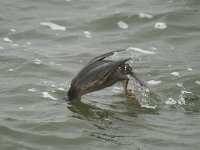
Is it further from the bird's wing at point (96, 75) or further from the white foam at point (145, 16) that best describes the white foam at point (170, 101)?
the white foam at point (145, 16)

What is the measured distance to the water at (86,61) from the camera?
617cm

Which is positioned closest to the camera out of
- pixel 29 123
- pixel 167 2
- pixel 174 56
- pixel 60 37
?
pixel 29 123

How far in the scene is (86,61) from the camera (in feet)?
29.8

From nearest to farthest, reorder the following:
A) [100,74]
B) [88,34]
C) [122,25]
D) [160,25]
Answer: [100,74] < [88,34] < [160,25] < [122,25]

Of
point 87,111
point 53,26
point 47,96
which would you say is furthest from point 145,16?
point 87,111

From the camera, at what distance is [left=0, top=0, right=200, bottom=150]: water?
20.2ft

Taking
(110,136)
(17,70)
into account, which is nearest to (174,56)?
(17,70)

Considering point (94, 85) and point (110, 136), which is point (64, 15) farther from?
point (110, 136)

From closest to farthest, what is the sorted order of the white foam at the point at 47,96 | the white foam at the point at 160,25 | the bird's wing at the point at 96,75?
the bird's wing at the point at 96,75
the white foam at the point at 47,96
the white foam at the point at 160,25

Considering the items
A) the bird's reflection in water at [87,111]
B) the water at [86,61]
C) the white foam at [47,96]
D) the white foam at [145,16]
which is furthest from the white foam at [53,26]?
the bird's reflection in water at [87,111]

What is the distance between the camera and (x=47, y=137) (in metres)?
6.08

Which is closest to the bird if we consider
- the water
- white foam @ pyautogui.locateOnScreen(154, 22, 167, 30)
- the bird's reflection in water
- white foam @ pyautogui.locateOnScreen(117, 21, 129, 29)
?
the bird's reflection in water

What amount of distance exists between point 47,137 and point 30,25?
17.3 feet

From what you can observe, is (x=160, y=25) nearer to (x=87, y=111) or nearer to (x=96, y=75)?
(x=87, y=111)
